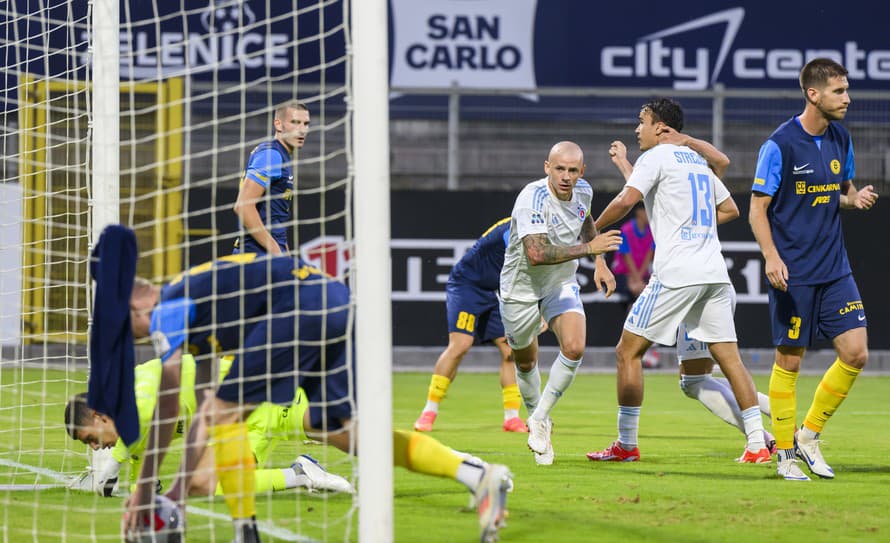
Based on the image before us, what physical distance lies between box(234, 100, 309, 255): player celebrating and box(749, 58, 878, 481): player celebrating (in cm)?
277

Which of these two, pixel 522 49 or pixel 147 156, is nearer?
pixel 147 156

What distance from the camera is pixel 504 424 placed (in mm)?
10672

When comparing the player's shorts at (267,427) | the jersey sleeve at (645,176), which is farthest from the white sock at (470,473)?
the jersey sleeve at (645,176)

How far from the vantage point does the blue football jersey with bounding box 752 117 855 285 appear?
7527mm

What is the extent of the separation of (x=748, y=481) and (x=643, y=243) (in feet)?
30.7

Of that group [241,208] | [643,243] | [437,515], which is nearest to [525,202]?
[241,208]

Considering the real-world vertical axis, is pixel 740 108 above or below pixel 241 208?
above

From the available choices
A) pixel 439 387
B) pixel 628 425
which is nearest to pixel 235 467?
pixel 628 425

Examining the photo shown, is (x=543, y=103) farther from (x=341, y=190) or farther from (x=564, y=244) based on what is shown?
(x=564, y=244)

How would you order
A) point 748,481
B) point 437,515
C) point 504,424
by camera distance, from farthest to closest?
1. point 504,424
2. point 748,481
3. point 437,515

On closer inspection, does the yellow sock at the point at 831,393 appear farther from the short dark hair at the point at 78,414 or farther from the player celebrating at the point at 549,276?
the short dark hair at the point at 78,414

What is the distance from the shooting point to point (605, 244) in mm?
7395

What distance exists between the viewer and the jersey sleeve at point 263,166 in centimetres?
806

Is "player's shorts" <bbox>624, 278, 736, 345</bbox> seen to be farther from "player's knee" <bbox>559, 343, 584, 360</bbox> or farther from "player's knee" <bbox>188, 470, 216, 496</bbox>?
"player's knee" <bbox>188, 470, 216, 496</bbox>
